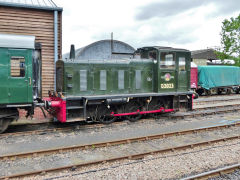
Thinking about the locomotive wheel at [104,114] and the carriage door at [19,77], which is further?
the locomotive wheel at [104,114]

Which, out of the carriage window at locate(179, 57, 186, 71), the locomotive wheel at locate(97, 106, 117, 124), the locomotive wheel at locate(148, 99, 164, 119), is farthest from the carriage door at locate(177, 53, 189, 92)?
the locomotive wheel at locate(97, 106, 117, 124)

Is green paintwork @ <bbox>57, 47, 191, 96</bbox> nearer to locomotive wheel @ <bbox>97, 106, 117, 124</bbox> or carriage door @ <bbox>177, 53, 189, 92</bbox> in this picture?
carriage door @ <bbox>177, 53, 189, 92</bbox>

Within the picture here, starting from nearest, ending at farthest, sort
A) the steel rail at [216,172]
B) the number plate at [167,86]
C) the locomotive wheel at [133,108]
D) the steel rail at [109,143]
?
the steel rail at [216,172], the steel rail at [109,143], the locomotive wheel at [133,108], the number plate at [167,86]

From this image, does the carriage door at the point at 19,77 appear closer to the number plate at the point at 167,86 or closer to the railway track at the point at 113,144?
the railway track at the point at 113,144

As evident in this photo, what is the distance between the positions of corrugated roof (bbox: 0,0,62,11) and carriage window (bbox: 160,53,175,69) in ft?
19.3

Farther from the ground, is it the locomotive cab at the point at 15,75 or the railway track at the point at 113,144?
the locomotive cab at the point at 15,75

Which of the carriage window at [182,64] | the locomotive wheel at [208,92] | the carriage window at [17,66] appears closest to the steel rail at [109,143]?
the carriage window at [17,66]

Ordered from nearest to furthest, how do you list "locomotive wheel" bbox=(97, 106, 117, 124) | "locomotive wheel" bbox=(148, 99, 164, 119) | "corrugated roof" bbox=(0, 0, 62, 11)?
"locomotive wheel" bbox=(97, 106, 117, 124) < "locomotive wheel" bbox=(148, 99, 164, 119) < "corrugated roof" bbox=(0, 0, 62, 11)

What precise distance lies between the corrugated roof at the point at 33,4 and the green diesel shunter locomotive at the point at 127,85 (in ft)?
12.5

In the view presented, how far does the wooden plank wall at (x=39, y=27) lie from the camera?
35.0ft

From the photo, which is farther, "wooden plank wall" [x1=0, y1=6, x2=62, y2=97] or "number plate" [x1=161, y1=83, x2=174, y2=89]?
"wooden plank wall" [x1=0, y1=6, x2=62, y2=97]

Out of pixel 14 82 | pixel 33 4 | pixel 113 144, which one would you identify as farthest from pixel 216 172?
pixel 33 4

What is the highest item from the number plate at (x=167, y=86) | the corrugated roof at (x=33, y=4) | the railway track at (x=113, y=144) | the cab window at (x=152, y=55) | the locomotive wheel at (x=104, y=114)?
the corrugated roof at (x=33, y=4)

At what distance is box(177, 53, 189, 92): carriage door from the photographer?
1032 centimetres
